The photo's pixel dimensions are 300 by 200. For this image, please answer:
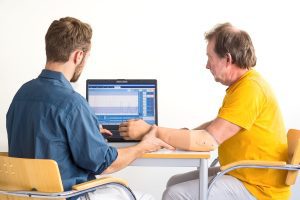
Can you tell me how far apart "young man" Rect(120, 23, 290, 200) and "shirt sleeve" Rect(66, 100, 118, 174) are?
0.58m

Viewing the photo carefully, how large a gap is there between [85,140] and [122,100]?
1226mm

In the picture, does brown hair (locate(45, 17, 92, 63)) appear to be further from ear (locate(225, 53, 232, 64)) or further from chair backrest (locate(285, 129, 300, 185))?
chair backrest (locate(285, 129, 300, 185))

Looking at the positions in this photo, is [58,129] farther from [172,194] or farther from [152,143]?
[172,194]

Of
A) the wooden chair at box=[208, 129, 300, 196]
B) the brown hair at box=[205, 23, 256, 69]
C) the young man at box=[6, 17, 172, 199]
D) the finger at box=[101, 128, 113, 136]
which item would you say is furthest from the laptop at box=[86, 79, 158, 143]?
the young man at box=[6, 17, 172, 199]

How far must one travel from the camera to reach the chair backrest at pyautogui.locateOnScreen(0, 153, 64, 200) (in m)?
1.83

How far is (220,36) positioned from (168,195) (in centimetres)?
82

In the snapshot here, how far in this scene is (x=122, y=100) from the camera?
320 centimetres

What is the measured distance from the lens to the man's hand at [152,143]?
Result: 2.44 meters

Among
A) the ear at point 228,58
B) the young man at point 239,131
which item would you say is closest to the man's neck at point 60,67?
the young man at point 239,131

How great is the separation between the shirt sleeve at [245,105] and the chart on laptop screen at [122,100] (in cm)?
72

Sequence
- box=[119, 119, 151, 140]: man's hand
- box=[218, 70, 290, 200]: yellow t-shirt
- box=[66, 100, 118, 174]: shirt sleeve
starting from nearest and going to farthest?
box=[66, 100, 118, 174]: shirt sleeve, box=[218, 70, 290, 200]: yellow t-shirt, box=[119, 119, 151, 140]: man's hand

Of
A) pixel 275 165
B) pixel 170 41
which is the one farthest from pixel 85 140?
pixel 170 41

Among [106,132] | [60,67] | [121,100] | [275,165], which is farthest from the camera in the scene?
[121,100]

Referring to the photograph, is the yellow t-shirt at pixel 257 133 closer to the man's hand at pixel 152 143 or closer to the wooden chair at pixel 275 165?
the wooden chair at pixel 275 165
